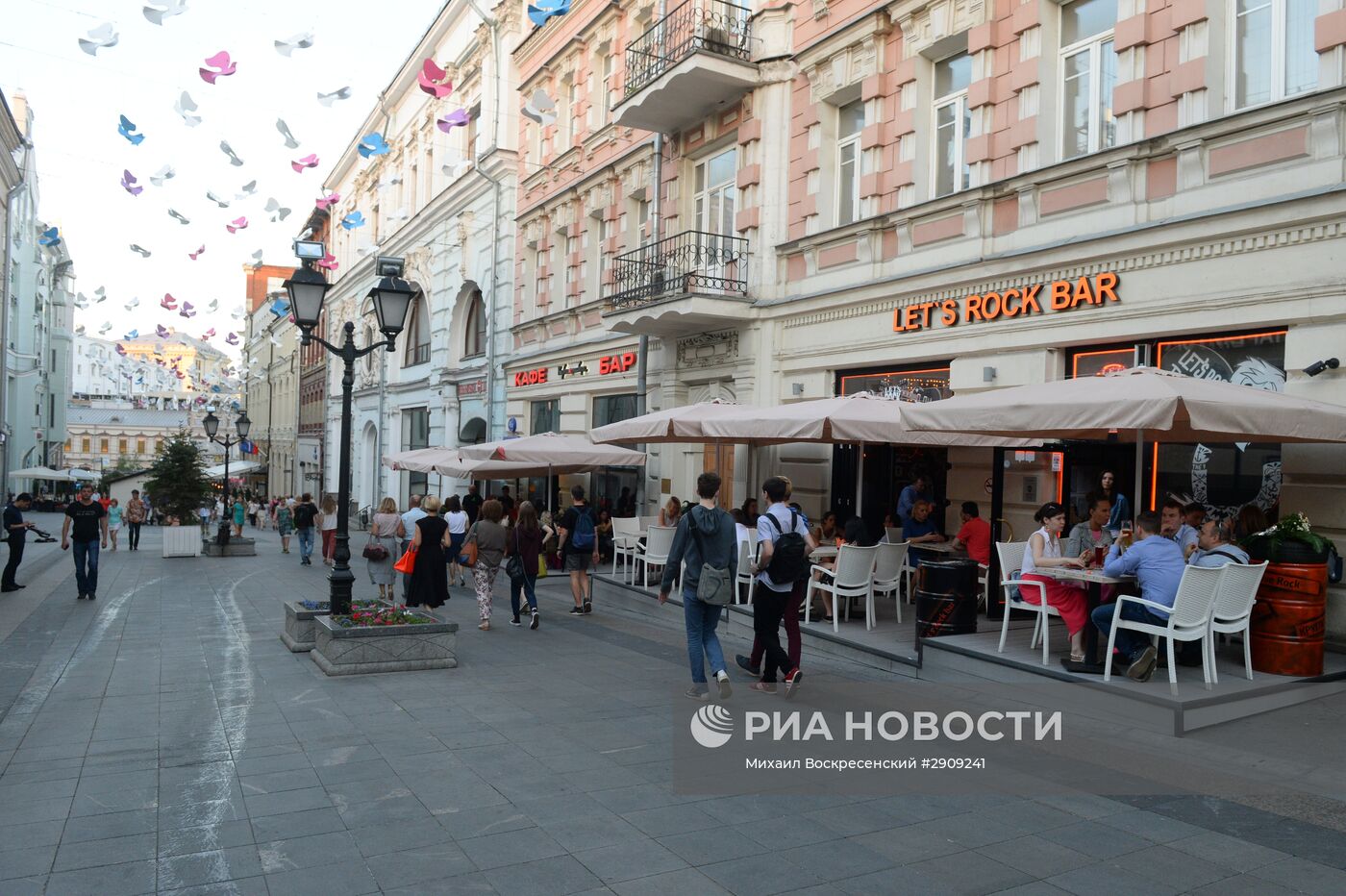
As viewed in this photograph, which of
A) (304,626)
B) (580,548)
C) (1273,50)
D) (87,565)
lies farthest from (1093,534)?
(87,565)

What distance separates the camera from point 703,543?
784cm

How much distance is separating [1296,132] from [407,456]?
56.4 feet

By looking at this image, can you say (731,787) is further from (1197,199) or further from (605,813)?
(1197,199)

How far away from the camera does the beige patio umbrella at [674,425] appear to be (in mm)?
12281

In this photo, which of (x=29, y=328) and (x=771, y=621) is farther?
(x=29, y=328)

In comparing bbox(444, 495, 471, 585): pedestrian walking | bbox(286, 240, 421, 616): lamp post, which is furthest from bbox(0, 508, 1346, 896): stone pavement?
bbox(444, 495, 471, 585): pedestrian walking

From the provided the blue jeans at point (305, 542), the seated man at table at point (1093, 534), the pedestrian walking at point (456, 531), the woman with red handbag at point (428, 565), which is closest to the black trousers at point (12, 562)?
the pedestrian walking at point (456, 531)

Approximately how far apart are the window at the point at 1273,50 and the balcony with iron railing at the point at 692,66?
785cm

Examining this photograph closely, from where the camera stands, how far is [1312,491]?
849cm

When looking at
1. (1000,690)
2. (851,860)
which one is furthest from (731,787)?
(1000,690)

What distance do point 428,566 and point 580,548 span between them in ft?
7.20

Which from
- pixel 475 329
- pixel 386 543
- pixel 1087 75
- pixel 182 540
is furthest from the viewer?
pixel 475 329

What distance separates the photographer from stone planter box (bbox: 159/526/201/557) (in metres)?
26.2

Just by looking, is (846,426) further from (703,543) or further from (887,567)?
(703,543)
